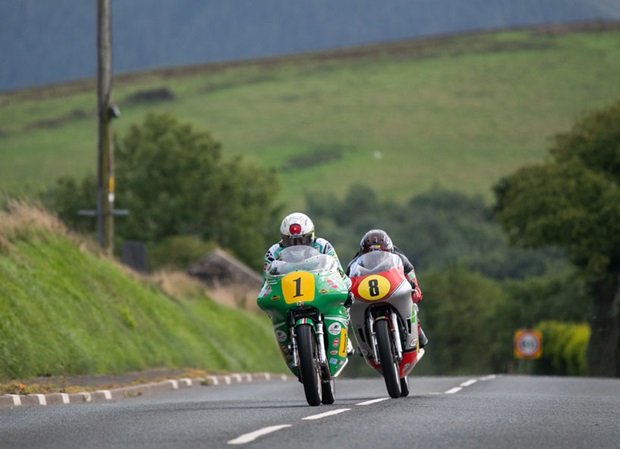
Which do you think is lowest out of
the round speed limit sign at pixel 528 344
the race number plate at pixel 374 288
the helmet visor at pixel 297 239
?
the race number plate at pixel 374 288

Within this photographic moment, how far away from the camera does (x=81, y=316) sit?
2706 centimetres

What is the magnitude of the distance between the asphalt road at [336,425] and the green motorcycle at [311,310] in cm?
37

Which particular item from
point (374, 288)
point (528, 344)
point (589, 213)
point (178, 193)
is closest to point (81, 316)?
point (374, 288)

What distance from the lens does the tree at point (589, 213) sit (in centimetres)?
4872

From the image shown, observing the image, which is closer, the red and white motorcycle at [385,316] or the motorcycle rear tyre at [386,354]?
the motorcycle rear tyre at [386,354]

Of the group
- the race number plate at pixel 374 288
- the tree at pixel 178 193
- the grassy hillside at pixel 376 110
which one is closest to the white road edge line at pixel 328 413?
the race number plate at pixel 374 288

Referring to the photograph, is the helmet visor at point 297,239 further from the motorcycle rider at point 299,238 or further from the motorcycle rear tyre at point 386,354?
the motorcycle rear tyre at point 386,354

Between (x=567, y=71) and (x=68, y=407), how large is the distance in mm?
152585

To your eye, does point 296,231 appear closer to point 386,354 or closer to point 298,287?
point 298,287

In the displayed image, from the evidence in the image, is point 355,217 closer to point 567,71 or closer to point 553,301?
point 567,71

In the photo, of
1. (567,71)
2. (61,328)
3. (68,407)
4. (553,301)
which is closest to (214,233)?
(553,301)

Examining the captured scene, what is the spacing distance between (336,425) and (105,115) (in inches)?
838

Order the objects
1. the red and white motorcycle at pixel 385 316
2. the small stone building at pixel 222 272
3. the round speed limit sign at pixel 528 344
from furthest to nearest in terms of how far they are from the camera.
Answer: the round speed limit sign at pixel 528 344 < the small stone building at pixel 222 272 < the red and white motorcycle at pixel 385 316

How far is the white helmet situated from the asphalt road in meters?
1.85
